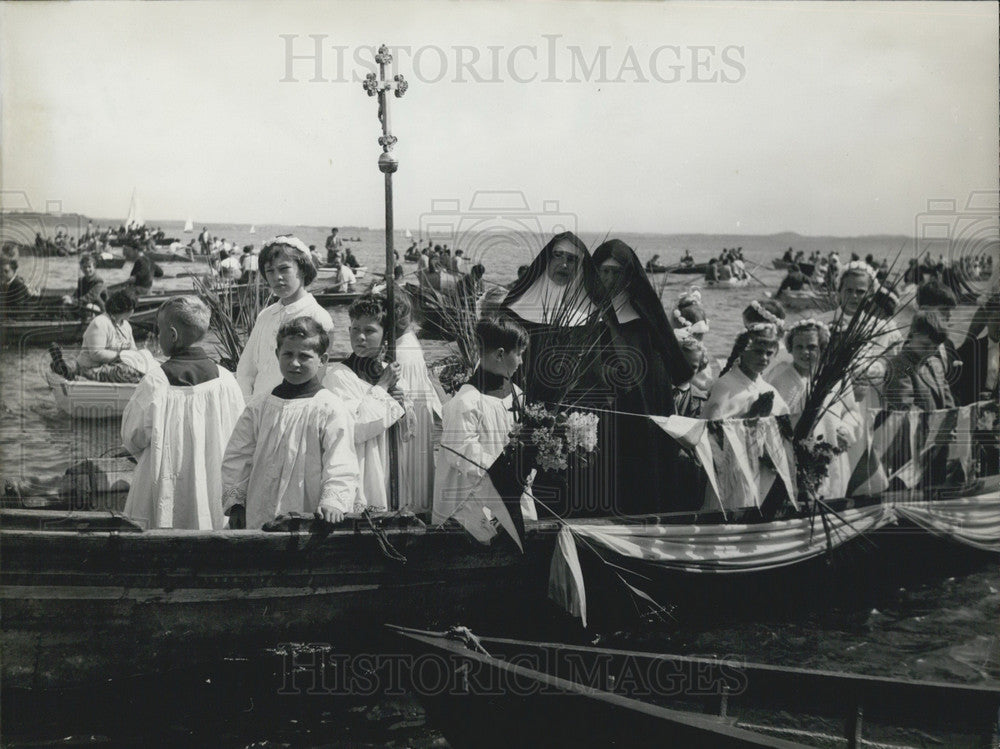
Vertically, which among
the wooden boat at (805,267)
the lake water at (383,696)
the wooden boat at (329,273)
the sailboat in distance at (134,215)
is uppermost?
the wooden boat at (805,267)


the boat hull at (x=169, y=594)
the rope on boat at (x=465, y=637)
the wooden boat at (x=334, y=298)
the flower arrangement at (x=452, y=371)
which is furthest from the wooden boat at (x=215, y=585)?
the wooden boat at (x=334, y=298)

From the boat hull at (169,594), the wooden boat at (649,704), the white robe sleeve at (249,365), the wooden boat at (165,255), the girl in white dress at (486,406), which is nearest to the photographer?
the wooden boat at (649,704)

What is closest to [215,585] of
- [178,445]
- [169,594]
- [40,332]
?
[169,594]

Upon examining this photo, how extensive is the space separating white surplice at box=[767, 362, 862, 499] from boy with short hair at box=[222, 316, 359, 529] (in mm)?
3134

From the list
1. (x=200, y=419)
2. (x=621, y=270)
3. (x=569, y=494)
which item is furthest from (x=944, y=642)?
(x=200, y=419)

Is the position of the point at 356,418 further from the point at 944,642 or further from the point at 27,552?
the point at 944,642

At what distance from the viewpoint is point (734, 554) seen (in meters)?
5.51

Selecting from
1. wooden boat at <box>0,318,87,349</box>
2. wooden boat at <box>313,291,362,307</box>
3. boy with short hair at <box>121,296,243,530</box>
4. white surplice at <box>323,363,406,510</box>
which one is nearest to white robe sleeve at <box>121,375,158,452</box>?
boy with short hair at <box>121,296,243,530</box>

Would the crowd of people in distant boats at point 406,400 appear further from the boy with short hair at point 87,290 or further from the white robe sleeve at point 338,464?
the boy with short hair at point 87,290

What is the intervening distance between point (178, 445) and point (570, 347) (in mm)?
2257

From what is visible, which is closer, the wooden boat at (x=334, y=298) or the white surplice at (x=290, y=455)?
the white surplice at (x=290, y=455)

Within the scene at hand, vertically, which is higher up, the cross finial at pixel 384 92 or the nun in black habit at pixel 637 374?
the cross finial at pixel 384 92

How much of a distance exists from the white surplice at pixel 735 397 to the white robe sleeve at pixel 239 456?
2801 millimetres

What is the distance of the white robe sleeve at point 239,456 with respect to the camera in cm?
458
